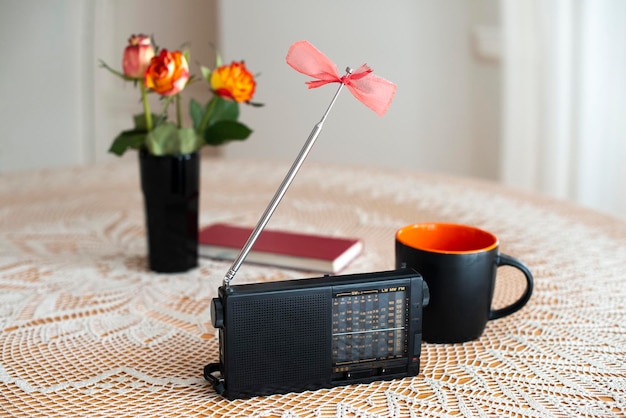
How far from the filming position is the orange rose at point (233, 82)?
3.21ft

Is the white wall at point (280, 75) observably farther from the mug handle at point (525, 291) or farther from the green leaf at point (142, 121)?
the mug handle at point (525, 291)

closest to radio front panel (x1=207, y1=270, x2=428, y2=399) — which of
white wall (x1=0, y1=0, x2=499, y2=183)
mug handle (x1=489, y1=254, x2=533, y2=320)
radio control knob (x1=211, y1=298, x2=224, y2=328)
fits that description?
radio control knob (x1=211, y1=298, x2=224, y2=328)

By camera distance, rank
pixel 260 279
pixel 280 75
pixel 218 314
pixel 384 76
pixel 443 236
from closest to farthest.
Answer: pixel 218 314 → pixel 443 236 → pixel 260 279 → pixel 384 76 → pixel 280 75

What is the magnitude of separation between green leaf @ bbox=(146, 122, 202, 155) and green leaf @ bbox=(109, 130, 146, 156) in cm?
1

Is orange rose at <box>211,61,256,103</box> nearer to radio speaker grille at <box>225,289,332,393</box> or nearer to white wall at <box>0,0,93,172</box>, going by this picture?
radio speaker grille at <box>225,289,332,393</box>

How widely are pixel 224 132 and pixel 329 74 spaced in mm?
371

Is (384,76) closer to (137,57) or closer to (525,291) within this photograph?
(137,57)

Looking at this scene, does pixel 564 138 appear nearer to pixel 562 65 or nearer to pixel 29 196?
pixel 562 65

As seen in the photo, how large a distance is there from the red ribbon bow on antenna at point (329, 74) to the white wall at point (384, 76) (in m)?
2.10

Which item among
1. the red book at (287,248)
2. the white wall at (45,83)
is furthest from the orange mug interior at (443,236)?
the white wall at (45,83)

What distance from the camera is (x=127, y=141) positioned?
1018mm

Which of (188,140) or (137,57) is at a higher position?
(137,57)

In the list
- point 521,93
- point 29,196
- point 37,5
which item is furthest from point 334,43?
point 29,196

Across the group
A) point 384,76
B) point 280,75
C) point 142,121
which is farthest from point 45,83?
point 142,121
